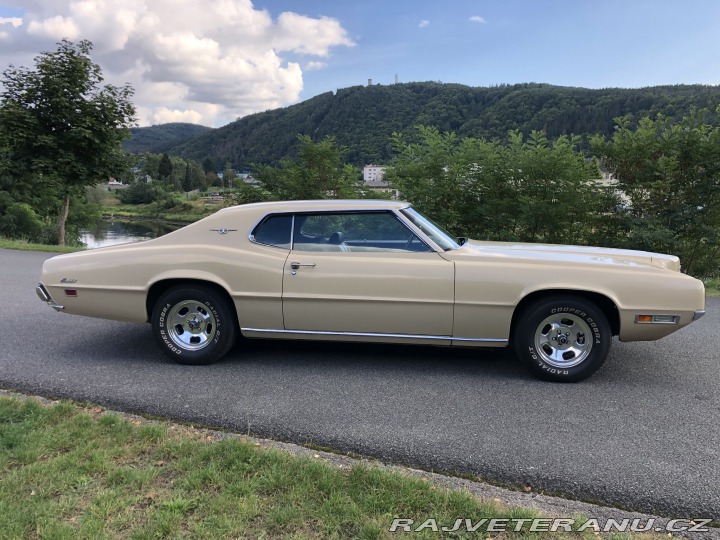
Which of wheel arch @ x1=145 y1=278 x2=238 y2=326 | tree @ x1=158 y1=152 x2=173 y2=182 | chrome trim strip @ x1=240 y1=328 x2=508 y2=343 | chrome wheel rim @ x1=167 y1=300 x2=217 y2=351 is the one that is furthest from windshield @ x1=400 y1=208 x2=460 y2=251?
tree @ x1=158 y1=152 x2=173 y2=182

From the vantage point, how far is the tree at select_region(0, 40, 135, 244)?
12.4 metres

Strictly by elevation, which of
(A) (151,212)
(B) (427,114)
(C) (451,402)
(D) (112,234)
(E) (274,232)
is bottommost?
(C) (451,402)

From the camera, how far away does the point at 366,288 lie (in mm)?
3977

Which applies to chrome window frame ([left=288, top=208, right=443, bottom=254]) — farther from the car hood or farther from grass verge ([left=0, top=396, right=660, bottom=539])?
grass verge ([left=0, top=396, right=660, bottom=539])

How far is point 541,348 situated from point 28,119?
1334 cm

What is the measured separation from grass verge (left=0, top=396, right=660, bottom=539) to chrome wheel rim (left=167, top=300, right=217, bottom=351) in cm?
131

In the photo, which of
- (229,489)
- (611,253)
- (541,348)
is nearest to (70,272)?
(229,489)

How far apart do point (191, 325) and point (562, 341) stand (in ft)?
10.2

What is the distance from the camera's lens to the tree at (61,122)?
40.5 ft

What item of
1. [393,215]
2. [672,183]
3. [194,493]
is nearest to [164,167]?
[672,183]

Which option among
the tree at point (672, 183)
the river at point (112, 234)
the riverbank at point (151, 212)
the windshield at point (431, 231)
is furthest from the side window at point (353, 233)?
the riverbank at point (151, 212)

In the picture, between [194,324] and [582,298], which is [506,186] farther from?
[194,324]

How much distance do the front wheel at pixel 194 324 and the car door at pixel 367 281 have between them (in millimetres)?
561

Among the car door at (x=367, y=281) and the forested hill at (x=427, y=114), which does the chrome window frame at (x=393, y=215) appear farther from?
the forested hill at (x=427, y=114)
